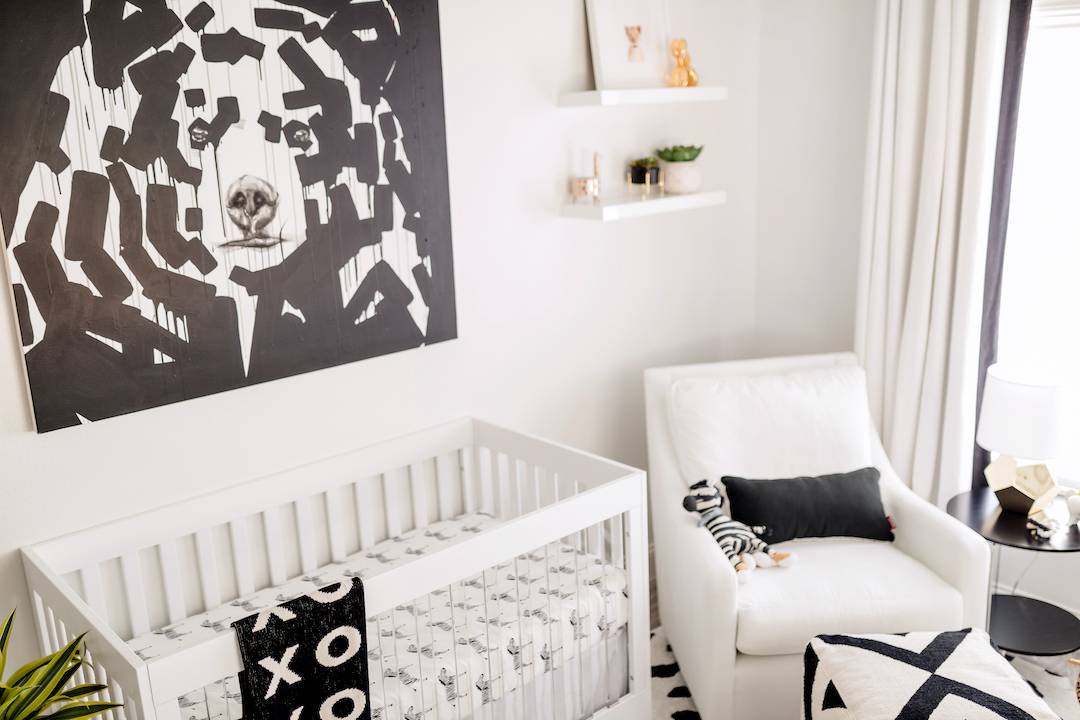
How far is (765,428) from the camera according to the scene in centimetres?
283

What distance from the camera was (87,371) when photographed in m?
2.00

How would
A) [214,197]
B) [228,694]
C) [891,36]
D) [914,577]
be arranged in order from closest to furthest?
[228,694]
[214,197]
[914,577]
[891,36]

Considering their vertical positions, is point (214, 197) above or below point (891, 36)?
below

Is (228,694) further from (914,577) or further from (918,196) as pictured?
(918,196)

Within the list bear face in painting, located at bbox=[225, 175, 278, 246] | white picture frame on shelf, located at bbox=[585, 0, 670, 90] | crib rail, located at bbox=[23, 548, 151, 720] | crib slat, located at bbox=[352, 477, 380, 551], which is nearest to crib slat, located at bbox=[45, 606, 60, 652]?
crib rail, located at bbox=[23, 548, 151, 720]

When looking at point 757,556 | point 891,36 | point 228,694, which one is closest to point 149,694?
point 228,694

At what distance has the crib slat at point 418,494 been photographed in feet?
8.75

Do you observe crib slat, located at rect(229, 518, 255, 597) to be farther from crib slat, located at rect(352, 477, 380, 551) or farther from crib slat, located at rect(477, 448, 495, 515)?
crib slat, located at rect(477, 448, 495, 515)

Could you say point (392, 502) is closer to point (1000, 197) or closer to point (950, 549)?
point (950, 549)

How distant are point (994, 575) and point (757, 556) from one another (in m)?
0.97

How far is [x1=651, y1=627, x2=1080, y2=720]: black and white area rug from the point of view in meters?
2.59

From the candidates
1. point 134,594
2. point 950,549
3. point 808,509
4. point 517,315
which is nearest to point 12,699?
point 134,594

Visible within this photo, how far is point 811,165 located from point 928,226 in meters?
0.57

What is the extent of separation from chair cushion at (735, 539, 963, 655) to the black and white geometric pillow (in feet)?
0.71
